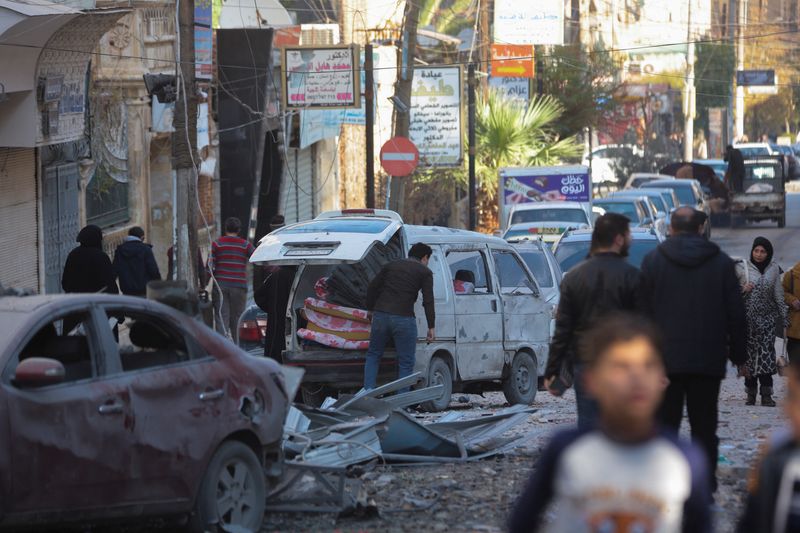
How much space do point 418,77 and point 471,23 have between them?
19.9 m

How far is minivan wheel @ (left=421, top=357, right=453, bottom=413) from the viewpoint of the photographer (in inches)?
500

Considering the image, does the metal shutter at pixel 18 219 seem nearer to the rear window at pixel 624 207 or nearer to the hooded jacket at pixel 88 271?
the hooded jacket at pixel 88 271

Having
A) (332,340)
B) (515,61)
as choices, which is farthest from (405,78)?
(332,340)

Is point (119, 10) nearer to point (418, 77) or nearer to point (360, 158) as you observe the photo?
point (418, 77)

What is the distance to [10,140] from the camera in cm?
1689

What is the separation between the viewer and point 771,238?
128ft

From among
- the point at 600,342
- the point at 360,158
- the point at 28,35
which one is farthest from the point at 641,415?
the point at 360,158

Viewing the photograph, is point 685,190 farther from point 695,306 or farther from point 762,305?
point 695,306

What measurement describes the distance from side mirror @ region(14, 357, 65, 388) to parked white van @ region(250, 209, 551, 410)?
18.6ft

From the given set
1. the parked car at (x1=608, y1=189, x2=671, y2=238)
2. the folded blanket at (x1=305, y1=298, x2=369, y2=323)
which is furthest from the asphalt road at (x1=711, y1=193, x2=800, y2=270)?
the folded blanket at (x1=305, y1=298, x2=369, y2=323)

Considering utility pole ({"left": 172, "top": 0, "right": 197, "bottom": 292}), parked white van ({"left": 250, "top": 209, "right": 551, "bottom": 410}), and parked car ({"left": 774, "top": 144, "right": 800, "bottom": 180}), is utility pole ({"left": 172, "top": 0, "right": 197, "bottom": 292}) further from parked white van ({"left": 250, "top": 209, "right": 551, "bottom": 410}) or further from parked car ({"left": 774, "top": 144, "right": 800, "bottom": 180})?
parked car ({"left": 774, "top": 144, "right": 800, "bottom": 180})

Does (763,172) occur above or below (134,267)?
above

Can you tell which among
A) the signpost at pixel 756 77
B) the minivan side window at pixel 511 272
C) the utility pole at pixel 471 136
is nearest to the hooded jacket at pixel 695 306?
the minivan side window at pixel 511 272

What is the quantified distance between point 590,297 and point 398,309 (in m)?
5.10
